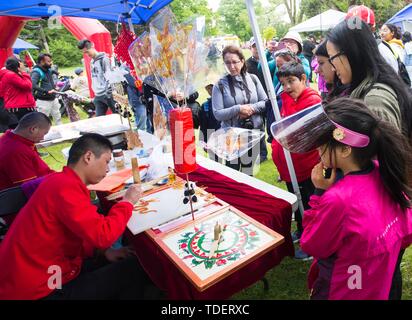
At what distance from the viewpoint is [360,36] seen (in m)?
1.46

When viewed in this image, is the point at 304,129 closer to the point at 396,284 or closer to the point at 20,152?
the point at 396,284

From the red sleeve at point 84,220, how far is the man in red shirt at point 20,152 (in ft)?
4.64

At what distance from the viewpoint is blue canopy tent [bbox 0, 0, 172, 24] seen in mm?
3457

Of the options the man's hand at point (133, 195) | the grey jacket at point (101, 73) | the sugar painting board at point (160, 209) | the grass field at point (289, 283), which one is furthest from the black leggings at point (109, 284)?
the grey jacket at point (101, 73)

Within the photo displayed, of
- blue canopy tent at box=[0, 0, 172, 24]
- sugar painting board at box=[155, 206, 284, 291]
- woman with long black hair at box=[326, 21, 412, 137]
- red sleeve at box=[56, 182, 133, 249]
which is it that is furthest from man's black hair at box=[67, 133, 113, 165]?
blue canopy tent at box=[0, 0, 172, 24]

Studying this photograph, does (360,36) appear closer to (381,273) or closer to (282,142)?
(282,142)

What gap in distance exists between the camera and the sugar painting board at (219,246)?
3.95ft

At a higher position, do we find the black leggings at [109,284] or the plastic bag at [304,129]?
the plastic bag at [304,129]

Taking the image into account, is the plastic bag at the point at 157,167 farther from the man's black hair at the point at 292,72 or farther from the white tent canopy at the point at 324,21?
the white tent canopy at the point at 324,21

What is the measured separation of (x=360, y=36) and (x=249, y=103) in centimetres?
150

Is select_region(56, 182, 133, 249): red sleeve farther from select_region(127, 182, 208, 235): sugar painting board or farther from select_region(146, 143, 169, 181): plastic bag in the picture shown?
select_region(146, 143, 169, 181): plastic bag

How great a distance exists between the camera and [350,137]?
3.43ft

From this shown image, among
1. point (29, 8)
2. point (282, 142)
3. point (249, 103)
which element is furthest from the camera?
point (29, 8)
